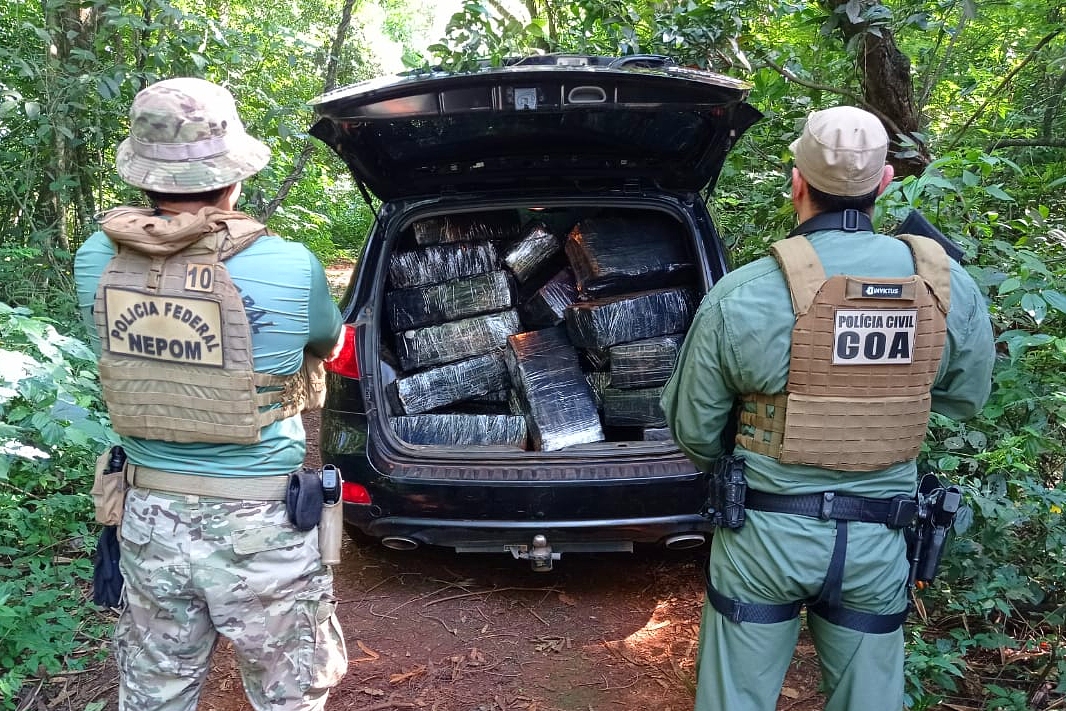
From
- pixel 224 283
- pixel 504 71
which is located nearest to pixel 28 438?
pixel 224 283

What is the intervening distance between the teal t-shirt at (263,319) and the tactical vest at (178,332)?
3cm

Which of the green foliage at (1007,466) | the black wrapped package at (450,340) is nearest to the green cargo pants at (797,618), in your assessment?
the green foliage at (1007,466)

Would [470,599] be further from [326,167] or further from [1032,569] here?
[326,167]

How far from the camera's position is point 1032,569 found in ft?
8.36

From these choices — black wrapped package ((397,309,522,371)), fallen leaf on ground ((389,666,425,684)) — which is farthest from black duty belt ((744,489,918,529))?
black wrapped package ((397,309,522,371))

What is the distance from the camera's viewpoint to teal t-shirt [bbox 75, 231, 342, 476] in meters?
1.80

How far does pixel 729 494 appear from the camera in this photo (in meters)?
1.88

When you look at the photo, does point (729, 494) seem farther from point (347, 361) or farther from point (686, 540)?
point (347, 361)

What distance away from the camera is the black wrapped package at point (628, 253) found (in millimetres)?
3955

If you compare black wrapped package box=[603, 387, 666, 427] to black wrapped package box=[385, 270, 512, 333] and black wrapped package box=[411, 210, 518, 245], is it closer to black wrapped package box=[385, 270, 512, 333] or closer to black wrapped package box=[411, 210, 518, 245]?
black wrapped package box=[385, 270, 512, 333]

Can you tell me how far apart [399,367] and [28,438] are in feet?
5.49

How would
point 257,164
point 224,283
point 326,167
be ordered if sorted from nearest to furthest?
point 224,283, point 257,164, point 326,167

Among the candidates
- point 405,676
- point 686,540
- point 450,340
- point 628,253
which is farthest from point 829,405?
point 450,340

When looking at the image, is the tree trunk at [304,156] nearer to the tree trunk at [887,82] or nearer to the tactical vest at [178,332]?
the tree trunk at [887,82]
